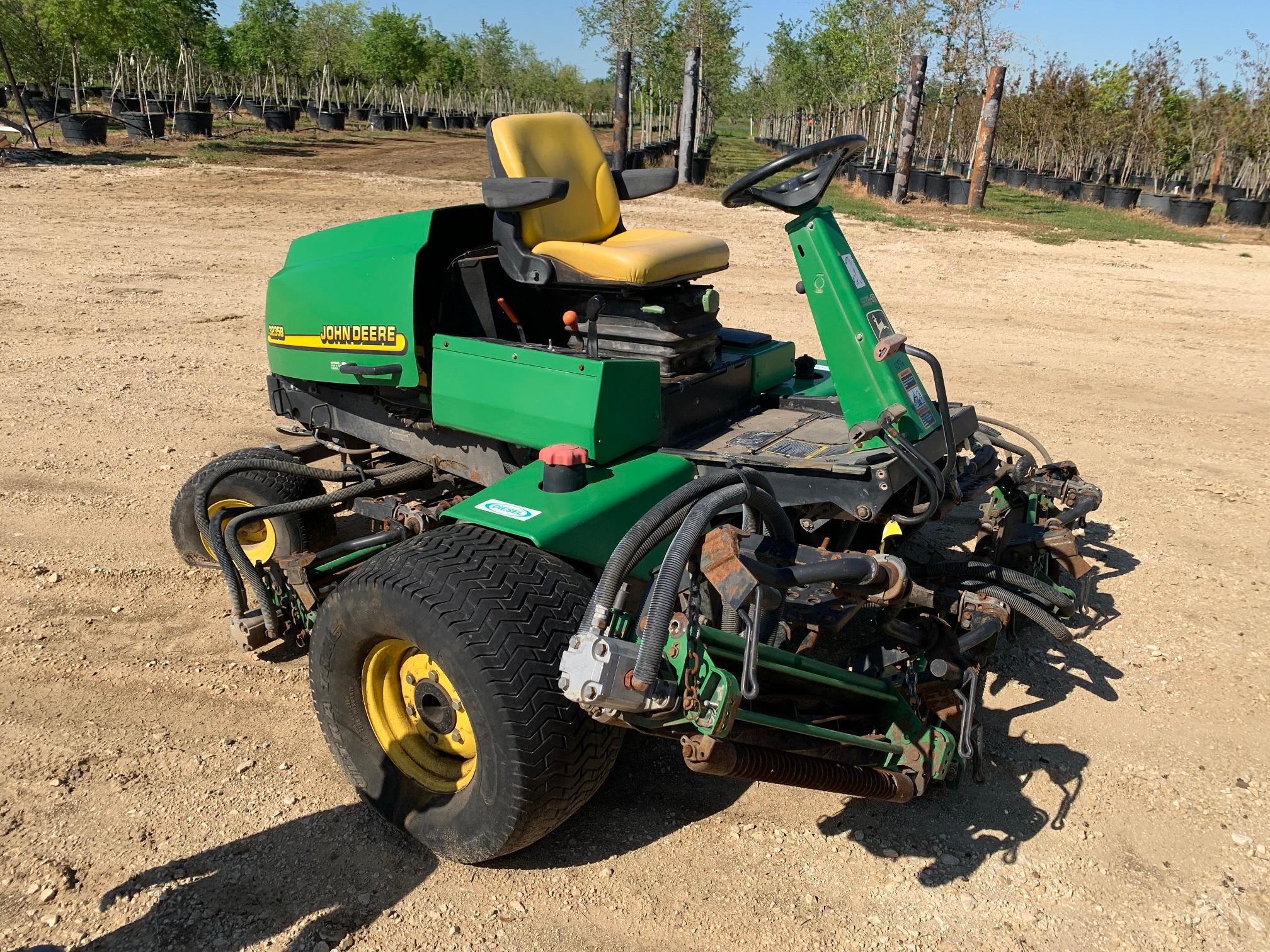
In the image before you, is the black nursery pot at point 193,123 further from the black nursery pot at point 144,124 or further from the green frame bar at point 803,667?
the green frame bar at point 803,667

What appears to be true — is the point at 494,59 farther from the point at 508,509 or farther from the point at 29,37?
the point at 508,509

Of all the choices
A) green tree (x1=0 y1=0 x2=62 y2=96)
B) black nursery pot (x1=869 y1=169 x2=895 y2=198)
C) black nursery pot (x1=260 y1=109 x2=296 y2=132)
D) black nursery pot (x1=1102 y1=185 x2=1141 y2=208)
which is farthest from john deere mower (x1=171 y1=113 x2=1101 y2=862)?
black nursery pot (x1=260 y1=109 x2=296 y2=132)

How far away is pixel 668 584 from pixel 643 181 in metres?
2.86

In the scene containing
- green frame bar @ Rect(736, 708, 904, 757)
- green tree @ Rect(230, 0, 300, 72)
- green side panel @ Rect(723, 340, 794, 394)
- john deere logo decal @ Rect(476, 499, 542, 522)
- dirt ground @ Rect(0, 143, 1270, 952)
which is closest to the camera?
green frame bar @ Rect(736, 708, 904, 757)

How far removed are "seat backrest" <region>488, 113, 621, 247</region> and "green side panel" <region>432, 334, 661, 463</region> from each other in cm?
61

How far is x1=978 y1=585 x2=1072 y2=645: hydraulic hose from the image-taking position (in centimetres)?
285

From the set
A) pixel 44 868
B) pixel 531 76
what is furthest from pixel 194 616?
pixel 531 76

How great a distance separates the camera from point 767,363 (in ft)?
13.3

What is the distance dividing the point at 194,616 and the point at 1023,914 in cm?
311

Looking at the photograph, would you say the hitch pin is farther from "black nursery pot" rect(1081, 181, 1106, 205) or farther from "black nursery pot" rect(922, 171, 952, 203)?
"black nursery pot" rect(1081, 181, 1106, 205)

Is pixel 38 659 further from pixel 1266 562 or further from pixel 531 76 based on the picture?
pixel 531 76

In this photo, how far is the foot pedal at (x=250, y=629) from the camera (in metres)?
3.41

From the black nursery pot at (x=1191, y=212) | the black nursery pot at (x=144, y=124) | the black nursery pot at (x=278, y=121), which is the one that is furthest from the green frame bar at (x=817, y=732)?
the black nursery pot at (x=278, y=121)

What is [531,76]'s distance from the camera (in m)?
51.4
